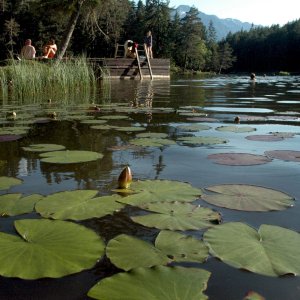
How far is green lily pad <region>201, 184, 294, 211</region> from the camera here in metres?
1.56

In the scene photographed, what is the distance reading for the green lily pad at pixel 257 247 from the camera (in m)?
1.05

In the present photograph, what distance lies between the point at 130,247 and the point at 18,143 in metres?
2.04

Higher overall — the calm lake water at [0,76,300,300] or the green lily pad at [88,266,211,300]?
the green lily pad at [88,266,211,300]

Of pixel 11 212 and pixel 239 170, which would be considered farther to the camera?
pixel 239 170

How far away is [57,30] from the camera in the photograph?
151 feet

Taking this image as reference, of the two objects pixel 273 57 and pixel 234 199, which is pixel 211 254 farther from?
pixel 273 57

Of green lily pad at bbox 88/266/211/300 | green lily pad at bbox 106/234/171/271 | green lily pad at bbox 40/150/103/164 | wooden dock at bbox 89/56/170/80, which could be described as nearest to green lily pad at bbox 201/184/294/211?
green lily pad at bbox 106/234/171/271

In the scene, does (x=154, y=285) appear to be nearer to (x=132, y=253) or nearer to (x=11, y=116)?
(x=132, y=253)

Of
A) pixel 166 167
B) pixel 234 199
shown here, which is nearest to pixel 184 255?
pixel 234 199

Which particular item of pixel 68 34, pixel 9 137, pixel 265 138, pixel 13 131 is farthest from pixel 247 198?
pixel 68 34

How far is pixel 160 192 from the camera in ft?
5.56

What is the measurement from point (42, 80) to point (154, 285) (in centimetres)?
792

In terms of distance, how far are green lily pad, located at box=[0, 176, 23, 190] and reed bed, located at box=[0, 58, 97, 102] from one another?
5686 mm

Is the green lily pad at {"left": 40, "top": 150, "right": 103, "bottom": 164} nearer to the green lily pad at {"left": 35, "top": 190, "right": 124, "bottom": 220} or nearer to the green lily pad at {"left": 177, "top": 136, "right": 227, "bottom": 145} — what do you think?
the green lily pad at {"left": 35, "top": 190, "right": 124, "bottom": 220}
